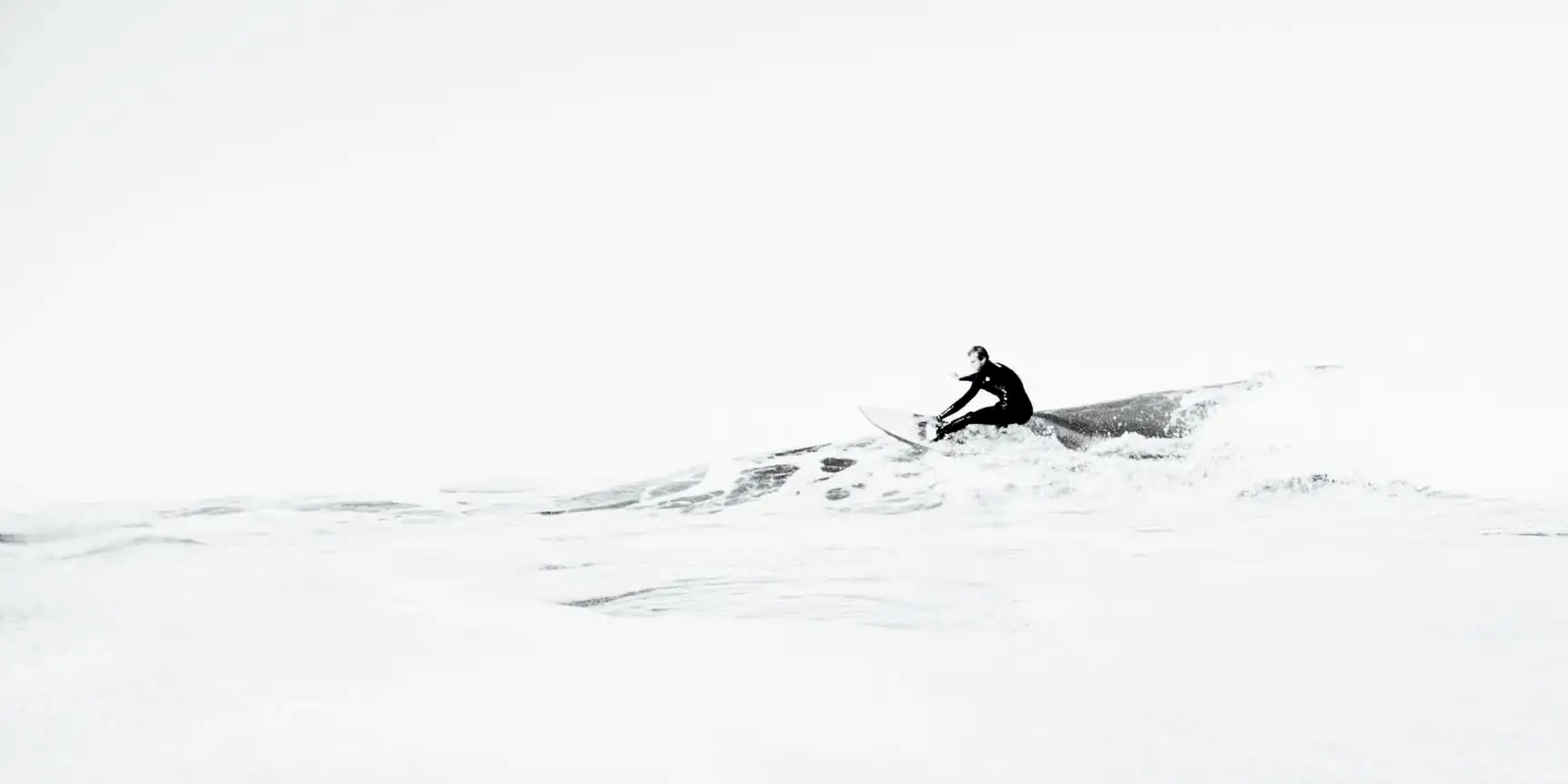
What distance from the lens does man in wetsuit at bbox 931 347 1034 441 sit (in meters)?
10.4

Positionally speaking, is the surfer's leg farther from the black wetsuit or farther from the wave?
the wave

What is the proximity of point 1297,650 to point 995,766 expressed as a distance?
5.52ft

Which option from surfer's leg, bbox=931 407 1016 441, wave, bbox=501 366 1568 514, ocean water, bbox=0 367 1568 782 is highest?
surfer's leg, bbox=931 407 1016 441

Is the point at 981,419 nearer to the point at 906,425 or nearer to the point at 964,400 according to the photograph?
the point at 964,400

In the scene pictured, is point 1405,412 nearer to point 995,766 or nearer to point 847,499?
point 847,499

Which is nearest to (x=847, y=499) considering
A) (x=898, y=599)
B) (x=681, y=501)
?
(x=681, y=501)

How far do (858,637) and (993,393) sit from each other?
21.4ft

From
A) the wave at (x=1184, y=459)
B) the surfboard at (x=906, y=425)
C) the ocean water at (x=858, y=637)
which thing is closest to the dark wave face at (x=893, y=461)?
the wave at (x=1184, y=459)

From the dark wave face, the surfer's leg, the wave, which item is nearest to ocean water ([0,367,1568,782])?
the wave

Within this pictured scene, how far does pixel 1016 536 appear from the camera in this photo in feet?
23.5

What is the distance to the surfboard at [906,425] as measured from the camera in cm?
1053

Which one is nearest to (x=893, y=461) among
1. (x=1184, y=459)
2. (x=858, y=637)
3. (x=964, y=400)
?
(x=964, y=400)

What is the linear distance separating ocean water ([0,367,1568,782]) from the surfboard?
1186mm

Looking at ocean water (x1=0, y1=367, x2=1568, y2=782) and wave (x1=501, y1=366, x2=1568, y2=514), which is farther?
wave (x1=501, y1=366, x2=1568, y2=514)
